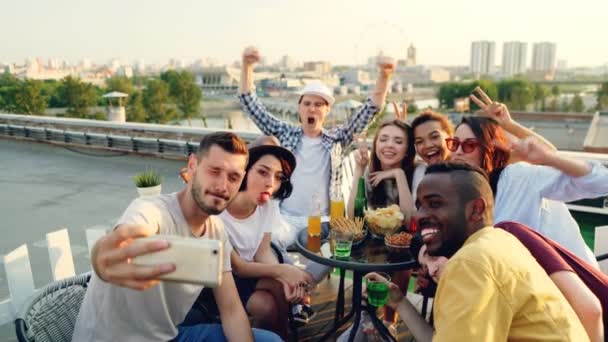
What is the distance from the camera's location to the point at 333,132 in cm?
369

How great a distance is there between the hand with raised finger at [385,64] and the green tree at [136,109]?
154 feet

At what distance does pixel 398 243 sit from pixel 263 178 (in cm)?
79

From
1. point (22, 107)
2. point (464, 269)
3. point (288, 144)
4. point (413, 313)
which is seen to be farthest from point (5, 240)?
point (22, 107)

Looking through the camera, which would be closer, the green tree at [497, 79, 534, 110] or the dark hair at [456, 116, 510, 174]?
the dark hair at [456, 116, 510, 174]

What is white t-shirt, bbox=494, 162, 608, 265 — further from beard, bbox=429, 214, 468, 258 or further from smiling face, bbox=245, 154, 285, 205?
smiling face, bbox=245, 154, 285, 205

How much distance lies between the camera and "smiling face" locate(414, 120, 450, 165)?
286 centimetres

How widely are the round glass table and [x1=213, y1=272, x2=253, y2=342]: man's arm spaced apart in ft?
1.67

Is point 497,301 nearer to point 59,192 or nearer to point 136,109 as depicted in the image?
point 59,192

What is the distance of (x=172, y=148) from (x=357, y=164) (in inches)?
185

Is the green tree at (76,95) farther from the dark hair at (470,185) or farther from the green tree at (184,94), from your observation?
the dark hair at (470,185)

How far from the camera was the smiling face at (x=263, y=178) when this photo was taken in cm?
243

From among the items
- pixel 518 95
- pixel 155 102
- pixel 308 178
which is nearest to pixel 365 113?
pixel 308 178

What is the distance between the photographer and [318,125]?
3572mm

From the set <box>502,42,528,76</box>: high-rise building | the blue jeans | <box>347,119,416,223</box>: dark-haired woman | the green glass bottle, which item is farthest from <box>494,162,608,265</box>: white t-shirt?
<box>502,42,528,76</box>: high-rise building
